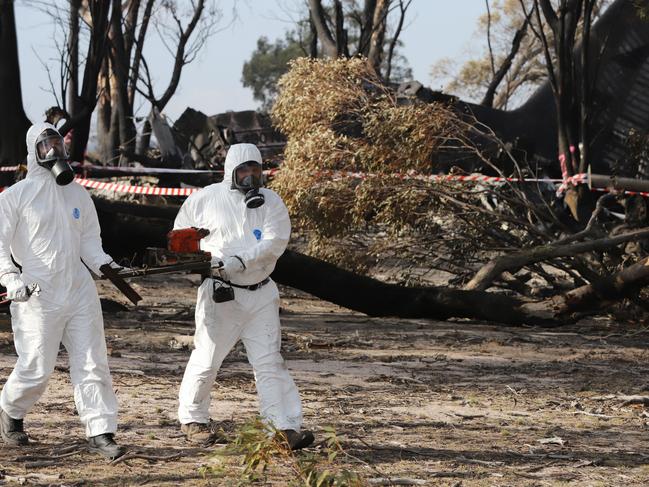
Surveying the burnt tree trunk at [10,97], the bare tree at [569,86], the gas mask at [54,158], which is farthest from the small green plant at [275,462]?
the bare tree at [569,86]

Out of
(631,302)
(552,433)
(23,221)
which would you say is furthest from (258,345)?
(631,302)

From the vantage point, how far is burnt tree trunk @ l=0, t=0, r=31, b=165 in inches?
523

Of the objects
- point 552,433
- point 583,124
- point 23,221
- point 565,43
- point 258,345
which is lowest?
point 552,433

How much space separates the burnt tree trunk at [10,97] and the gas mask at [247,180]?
6967mm

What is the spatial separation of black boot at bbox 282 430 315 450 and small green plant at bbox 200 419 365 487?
6 cm

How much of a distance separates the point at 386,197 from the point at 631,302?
2.92 m

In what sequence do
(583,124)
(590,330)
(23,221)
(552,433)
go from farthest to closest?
(583,124) < (590,330) < (552,433) < (23,221)

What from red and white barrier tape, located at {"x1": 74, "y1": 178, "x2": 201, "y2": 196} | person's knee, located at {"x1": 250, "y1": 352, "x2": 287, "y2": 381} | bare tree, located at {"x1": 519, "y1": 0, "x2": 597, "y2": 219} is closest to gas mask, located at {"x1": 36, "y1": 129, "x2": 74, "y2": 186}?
person's knee, located at {"x1": 250, "y1": 352, "x2": 287, "y2": 381}

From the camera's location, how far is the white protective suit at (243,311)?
6707 millimetres

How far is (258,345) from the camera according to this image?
22.2ft

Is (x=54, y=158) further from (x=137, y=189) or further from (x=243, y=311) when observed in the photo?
(x=137, y=189)

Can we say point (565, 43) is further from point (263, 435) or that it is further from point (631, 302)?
point (263, 435)

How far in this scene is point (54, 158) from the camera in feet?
21.7

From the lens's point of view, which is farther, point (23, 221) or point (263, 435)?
point (23, 221)
